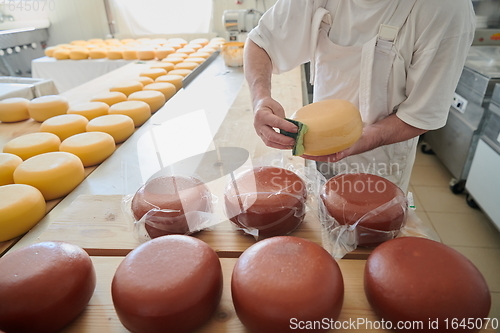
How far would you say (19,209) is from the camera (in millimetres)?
1030

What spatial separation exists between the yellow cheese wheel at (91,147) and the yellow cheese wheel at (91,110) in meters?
0.39

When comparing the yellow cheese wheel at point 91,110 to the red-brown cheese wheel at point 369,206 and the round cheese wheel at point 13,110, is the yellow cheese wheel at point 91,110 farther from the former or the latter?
the red-brown cheese wheel at point 369,206

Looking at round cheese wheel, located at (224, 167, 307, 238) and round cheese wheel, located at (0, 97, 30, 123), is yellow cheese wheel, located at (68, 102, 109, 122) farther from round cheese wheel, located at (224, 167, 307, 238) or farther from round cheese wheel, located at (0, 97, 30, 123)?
round cheese wheel, located at (224, 167, 307, 238)

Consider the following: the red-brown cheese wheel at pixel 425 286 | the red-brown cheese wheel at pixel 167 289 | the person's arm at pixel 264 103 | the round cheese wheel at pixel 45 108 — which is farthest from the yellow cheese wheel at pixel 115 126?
the red-brown cheese wheel at pixel 425 286

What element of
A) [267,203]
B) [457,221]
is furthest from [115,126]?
[457,221]

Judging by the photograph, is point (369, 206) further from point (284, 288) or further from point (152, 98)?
point (152, 98)

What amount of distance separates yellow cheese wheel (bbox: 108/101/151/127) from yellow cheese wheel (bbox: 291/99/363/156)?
130cm

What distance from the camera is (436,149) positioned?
10.3 feet

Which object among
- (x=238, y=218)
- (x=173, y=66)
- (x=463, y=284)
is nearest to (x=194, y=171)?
(x=238, y=218)

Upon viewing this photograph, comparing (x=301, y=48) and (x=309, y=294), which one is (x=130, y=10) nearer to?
(x=301, y=48)

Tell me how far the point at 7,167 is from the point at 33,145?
0.67 ft

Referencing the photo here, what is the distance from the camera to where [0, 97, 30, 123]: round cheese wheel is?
2.01 meters

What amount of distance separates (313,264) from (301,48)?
1.00 m

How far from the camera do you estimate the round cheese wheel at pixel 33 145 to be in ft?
4.89
